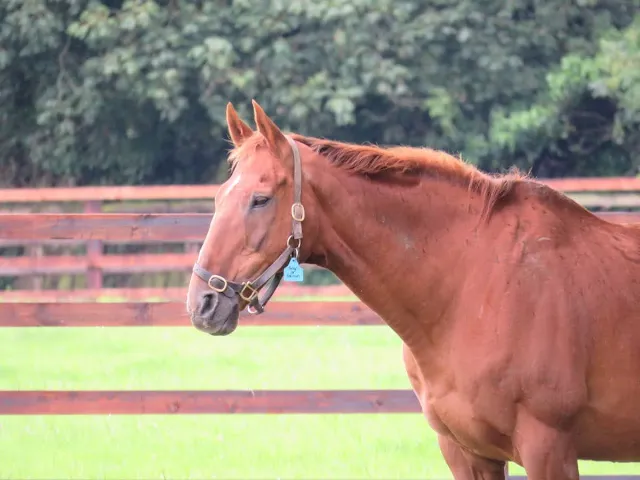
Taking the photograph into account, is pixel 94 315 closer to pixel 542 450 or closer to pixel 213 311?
pixel 213 311

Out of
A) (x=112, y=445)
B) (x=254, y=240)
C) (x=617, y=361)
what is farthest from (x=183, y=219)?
(x=617, y=361)

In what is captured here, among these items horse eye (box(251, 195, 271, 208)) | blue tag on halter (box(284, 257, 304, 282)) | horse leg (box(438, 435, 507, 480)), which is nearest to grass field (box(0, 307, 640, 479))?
horse leg (box(438, 435, 507, 480))

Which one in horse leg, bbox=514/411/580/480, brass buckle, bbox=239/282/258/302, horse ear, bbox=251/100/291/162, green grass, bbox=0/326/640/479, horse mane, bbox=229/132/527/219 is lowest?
green grass, bbox=0/326/640/479

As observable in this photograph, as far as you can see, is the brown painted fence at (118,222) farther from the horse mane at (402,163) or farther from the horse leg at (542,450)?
the horse leg at (542,450)

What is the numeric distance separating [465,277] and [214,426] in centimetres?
358

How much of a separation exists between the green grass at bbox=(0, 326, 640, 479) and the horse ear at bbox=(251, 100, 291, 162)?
8.50 feet

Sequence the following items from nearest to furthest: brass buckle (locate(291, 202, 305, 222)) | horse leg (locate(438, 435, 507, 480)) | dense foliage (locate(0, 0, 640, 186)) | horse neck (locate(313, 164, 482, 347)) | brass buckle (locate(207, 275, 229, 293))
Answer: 1. brass buckle (locate(207, 275, 229, 293))
2. brass buckle (locate(291, 202, 305, 222))
3. horse neck (locate(313, 164, 482, 347))
4. horse leg (locate(438, 435, 507, 480))
5. dense foliage (locate(0, 0, 640, 186))

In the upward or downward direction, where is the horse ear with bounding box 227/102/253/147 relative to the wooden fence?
upward

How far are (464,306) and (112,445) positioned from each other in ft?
10.9

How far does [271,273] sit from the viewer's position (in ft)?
11.9

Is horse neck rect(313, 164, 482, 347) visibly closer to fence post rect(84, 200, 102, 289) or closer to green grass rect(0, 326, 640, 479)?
green grass rect(0, 326, 640, 479)

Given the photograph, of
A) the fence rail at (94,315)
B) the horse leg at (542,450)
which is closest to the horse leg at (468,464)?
the horse leg at (542,450)

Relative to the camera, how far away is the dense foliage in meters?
15.9

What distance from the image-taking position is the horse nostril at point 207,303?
3.53 metres
